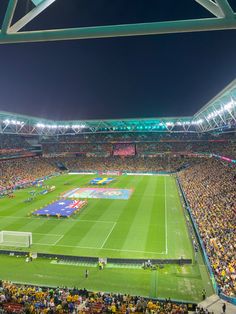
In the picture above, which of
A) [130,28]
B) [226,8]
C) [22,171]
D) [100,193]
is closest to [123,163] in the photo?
[22,171]

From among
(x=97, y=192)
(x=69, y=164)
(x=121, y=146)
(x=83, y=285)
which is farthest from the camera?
(x=121, y=146)

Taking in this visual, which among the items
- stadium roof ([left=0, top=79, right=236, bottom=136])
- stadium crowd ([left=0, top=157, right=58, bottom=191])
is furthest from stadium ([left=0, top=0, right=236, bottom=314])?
stadium roof ([left=0, top=79, right=236, bottom=136])

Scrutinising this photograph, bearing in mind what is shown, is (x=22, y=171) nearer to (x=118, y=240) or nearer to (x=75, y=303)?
(x=118, y=240)

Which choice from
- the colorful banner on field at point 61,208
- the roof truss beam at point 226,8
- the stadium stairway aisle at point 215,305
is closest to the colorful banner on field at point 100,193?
the colorful banner on field at point 61,208

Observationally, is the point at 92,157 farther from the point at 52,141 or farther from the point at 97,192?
the point at 97,192

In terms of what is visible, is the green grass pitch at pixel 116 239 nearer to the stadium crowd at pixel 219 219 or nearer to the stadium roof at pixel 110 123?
the stadium crowd at pixel 219 219

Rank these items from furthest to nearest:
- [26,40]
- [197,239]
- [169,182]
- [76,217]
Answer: [169,182] < [76,217] < [197,239] < [26,40]

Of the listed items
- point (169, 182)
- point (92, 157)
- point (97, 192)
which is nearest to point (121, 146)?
point (92, 157)
